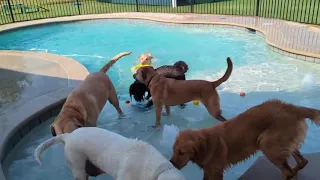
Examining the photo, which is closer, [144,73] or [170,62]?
[144,73]

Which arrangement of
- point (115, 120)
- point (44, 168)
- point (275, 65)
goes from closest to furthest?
point (44, 168), point (115, 120), point (275, 65)

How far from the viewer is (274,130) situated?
331cm

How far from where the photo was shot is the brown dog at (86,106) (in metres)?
4.04

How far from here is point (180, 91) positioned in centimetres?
529

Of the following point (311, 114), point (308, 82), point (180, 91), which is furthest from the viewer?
point (308, 82)

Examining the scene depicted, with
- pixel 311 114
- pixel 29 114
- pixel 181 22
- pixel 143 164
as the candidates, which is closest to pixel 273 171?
pixel 311 114

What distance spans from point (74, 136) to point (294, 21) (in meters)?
12.0

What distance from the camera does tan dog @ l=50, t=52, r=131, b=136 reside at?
4098 mm

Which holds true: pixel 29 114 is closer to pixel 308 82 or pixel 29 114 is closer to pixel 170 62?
pixel 170 62

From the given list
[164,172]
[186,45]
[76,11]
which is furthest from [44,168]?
[76,11]

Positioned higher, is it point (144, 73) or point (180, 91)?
point (144, 73)

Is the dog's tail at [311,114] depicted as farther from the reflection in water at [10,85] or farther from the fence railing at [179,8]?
the fence railing at [179,8]

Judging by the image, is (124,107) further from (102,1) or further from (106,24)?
(102,1)

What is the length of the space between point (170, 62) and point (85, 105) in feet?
17.3
